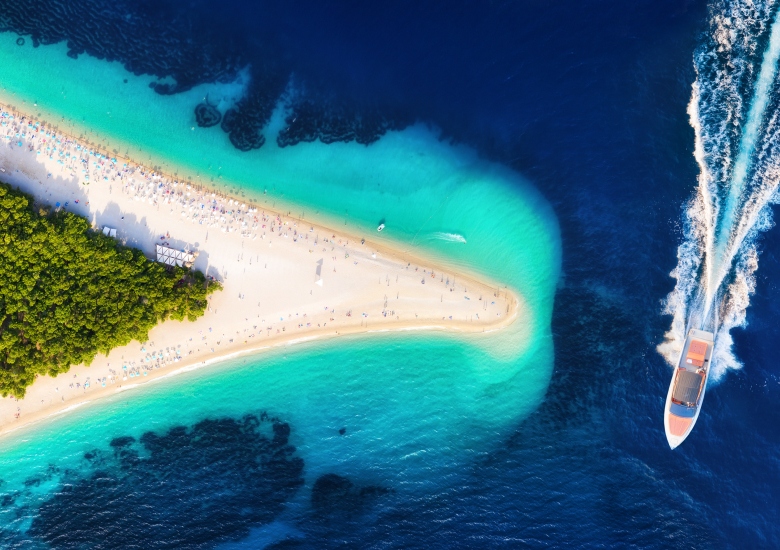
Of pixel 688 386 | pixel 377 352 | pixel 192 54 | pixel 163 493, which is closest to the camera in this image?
pixel 192 54

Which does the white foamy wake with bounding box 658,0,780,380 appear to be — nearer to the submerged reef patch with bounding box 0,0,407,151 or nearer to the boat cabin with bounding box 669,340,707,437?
the boat cabin with bounding box 669,340,707,437

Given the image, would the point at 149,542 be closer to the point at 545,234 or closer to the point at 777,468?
the point at 545,234

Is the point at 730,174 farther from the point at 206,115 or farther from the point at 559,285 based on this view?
the point at 206,115

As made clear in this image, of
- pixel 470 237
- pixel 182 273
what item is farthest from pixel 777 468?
pixel 182 273

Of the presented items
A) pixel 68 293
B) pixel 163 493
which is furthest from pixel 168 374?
pixel 163 493

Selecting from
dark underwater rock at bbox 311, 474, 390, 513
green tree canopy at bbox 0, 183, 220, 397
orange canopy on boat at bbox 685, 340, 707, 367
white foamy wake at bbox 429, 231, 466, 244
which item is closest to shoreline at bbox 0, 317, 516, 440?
green tree canopy at bbox 0, 183, 220, 397

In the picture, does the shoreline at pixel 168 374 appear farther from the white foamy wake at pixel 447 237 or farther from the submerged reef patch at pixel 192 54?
the submerged reef patch at pixel 192 54

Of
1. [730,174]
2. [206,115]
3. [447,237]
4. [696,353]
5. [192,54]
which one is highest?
[192,54]
